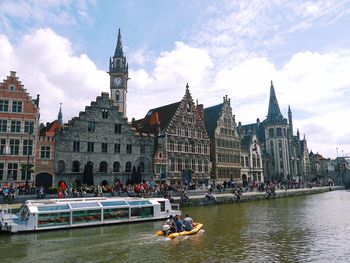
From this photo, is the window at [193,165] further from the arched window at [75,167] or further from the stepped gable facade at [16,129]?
the stepped gable facade at [16,129]

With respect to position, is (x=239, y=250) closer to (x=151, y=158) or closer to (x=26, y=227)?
(x=26, y=227)

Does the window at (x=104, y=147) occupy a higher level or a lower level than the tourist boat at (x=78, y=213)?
higher

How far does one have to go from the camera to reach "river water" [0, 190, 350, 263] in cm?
1716

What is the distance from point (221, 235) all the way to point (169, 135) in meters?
36.2

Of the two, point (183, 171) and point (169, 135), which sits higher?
point (169, 135)

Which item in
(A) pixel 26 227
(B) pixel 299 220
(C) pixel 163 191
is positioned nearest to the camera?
(A) pixel 26 227

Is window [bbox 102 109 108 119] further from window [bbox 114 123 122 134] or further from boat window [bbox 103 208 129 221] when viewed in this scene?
boat window [bbox 103 208 129 221]

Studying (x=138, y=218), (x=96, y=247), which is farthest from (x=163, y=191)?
(x=96, y=247)

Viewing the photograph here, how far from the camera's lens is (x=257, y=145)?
83.3m

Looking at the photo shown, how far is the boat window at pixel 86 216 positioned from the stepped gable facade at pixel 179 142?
91.5ft

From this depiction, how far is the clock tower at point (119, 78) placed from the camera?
240ft

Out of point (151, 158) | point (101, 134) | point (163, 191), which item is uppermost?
point (101, 134)

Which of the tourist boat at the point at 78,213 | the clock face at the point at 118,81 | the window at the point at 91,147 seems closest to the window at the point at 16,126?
the window at the point at 91,147

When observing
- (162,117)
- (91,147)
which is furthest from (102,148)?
(162,117)
